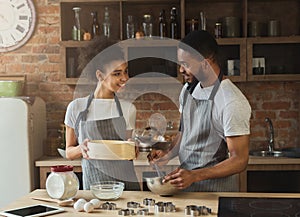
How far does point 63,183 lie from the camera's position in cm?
236

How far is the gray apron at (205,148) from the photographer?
270 cm

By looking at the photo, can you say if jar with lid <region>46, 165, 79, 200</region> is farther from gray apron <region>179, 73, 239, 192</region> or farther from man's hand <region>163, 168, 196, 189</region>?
gray apron <region>179, 73, 239, 192</region>

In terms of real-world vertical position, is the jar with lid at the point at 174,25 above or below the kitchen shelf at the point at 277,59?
above

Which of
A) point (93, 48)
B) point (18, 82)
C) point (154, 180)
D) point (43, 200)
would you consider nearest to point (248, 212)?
point (154, 180)

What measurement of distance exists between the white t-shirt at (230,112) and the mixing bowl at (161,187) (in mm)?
396

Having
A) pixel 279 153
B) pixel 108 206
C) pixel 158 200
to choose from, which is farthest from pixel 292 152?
pixel 108 206

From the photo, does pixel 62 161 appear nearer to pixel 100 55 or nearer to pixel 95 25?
pixel 95 25

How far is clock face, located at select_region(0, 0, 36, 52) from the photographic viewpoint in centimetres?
453

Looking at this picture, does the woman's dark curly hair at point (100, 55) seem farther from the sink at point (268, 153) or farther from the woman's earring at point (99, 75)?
the sink at point (268, 153)

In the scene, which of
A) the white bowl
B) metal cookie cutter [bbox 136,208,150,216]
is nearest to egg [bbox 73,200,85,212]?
metal cookie cutter [bbox 136,208,150,216]

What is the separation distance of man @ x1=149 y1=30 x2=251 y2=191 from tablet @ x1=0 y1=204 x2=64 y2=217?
65cm

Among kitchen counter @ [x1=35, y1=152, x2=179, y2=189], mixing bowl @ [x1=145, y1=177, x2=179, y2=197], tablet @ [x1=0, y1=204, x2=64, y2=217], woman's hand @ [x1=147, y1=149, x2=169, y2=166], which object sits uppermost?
woman's hand @ [x1=147, y1=149, x2=169, y2=166]

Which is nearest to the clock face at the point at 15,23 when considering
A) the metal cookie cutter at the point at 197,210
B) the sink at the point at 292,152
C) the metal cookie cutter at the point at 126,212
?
the sink at the point at 292,152

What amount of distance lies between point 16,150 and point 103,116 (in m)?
1.43
